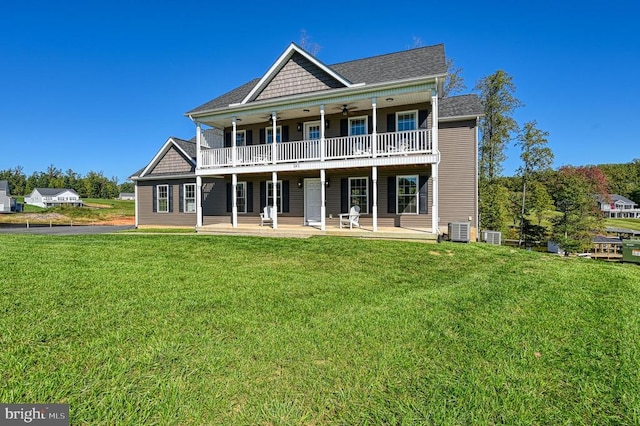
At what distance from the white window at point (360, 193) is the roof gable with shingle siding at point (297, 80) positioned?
4.02 m

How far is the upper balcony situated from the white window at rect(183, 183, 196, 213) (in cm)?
316

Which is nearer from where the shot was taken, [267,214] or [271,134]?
[267,214]

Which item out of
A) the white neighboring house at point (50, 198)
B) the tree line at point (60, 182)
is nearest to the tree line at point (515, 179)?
the white neighboring house at point (50, 198)

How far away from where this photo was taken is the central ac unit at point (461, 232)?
11.4m

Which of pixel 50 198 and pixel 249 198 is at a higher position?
pixel 50 198

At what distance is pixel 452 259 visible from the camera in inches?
340

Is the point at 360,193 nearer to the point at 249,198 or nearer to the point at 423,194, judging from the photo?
the point at 423,194

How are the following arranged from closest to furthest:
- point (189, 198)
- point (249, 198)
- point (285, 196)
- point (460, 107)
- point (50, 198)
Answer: point (460, 107) → point (285, 196) → point (249, 198) → point (189, 198) → point (50, 198)

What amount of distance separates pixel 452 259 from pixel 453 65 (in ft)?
80.4

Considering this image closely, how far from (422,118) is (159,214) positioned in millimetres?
15258

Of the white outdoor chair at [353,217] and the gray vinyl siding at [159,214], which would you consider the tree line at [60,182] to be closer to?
the gray vinyl siding at [159,214]

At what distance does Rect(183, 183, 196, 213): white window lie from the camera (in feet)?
58.2

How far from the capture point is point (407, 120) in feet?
43.7

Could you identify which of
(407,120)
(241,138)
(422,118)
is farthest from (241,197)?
(422,118)
